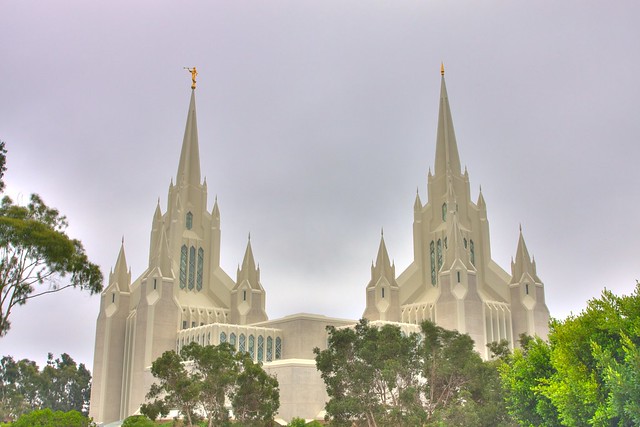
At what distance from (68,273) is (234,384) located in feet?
29.9

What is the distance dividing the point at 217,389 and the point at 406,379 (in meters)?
7.93

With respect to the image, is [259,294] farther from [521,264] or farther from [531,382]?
[531,382]

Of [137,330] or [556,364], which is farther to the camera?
[137,330]

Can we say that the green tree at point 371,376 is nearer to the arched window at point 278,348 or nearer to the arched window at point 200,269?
the arched window at point 278,348

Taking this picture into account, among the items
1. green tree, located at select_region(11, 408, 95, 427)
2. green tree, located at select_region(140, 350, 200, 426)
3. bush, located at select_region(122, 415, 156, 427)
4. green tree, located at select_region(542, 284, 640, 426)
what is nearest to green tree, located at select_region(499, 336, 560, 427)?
green tree, located at select_region(542, 284, 640, 426)

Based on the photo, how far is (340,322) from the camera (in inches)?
2071

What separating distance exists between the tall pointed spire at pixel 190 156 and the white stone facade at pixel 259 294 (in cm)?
10

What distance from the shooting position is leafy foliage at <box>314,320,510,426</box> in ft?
92.7

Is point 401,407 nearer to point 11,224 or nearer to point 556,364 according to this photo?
point 556,364

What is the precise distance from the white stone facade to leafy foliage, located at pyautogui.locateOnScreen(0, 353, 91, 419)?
2331cm

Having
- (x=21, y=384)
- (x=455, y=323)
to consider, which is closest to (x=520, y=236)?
(x=455, y=323)

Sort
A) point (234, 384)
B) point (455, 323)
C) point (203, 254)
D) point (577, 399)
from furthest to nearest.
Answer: point (203, 254) < point (455, 323) < point (234, 384) < point (577, 399)

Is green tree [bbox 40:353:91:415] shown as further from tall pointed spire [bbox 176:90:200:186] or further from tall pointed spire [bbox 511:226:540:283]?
tall pointed spire [bbox 511:226:540:283]

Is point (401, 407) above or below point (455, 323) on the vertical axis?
below
